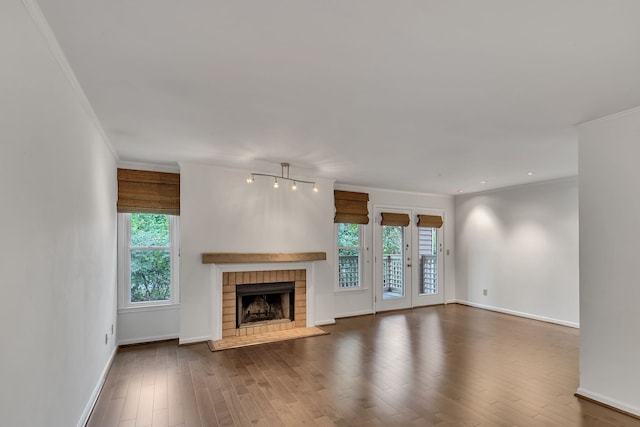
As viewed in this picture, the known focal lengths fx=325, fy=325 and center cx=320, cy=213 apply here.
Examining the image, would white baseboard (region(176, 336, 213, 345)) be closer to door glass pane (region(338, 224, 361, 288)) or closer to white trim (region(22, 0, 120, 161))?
door glass pane (region(338, 224, 361, 288))

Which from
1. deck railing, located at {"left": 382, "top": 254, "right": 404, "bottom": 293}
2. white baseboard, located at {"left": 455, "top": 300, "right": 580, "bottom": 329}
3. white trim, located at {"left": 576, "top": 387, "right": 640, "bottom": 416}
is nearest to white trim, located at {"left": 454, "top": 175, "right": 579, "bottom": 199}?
deck railing, located at {"left": 382, "top": 254, "right": 404, "bottom": 293}

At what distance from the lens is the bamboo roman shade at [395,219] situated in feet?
21.4

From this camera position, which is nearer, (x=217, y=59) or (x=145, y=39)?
(x=145, y=39)

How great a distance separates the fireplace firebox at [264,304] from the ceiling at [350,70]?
7.66 ft

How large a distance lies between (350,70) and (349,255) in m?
4.56

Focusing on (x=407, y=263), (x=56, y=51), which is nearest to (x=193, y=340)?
(x=56, y=51)

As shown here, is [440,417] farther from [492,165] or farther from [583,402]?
[492,165]

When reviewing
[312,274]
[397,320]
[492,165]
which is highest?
[492,165]

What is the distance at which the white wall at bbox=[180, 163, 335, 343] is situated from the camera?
450 centimetres

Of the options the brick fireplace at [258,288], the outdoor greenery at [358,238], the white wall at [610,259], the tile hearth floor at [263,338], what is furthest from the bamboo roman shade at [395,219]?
the white wall at [610,259]

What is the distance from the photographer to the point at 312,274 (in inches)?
211

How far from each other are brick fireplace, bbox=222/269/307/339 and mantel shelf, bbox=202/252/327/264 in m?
0.27

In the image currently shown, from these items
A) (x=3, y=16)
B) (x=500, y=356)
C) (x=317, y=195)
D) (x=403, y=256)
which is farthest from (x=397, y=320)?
(x=3, y=16)

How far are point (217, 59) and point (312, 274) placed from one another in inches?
156
